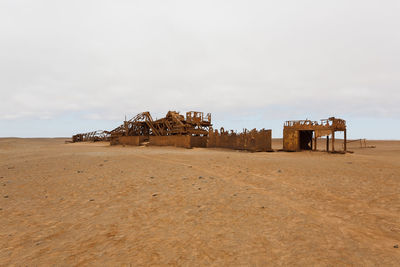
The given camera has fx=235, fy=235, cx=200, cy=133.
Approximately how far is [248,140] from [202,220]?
22.1 meters

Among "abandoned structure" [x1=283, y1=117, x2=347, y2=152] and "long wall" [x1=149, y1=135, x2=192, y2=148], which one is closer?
"abandoned structure" [x1=283, y1=117, x2=347, y2=152]

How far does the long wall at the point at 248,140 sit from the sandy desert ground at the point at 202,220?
16.0 meters

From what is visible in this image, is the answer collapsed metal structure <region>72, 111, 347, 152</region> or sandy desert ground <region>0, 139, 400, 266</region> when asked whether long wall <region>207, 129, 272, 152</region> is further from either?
sandy desert ground <region>0, 139, 400, 266</region>

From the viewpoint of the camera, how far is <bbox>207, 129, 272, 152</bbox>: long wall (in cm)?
2652

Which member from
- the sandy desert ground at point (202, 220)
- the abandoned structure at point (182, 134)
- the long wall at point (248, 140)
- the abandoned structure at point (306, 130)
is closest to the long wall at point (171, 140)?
the abandoned structure at point (182, 134)

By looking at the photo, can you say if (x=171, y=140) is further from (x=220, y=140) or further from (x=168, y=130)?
(x=220, y=140)

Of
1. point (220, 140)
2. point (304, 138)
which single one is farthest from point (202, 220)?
point (304, 138)

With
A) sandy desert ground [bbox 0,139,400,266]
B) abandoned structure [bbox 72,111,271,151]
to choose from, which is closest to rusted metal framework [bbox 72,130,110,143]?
→ abandoned structure [bbox 72,111,271,151]

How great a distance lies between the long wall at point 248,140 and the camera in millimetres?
26516

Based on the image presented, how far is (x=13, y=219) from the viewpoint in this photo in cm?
609

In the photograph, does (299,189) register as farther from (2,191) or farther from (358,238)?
(2,191)

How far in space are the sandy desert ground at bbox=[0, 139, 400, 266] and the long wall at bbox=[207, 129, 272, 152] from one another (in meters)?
16.0

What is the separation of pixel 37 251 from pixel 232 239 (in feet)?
12.0

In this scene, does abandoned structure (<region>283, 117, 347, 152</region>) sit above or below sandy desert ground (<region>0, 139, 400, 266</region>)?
above
